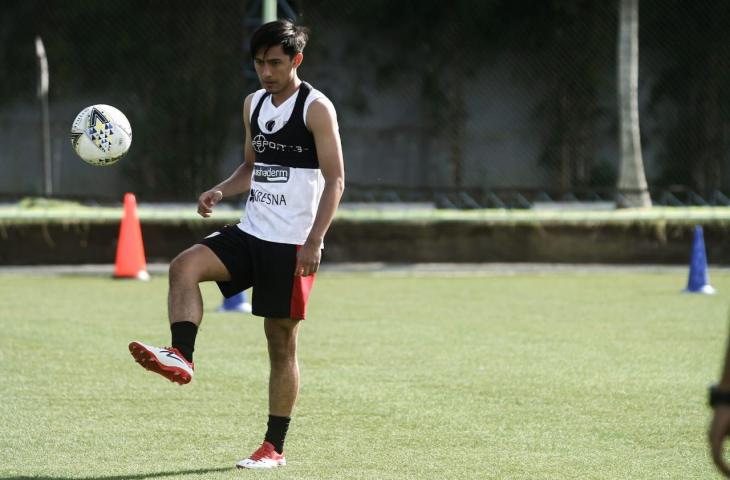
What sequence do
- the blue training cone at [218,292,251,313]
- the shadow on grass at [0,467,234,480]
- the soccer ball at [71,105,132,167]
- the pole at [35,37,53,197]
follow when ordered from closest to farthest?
1. the shadow on grass at [0,467,234,480]
2. the soccer ball at [71,105,132,167]
3. the blue training cone at [218,292,251,313]
4. the pole at [35,37,53,197]

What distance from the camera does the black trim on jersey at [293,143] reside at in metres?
5.29

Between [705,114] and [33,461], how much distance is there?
63.2 feet

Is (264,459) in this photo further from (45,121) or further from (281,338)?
(45,121)

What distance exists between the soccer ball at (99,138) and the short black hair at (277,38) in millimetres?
1042

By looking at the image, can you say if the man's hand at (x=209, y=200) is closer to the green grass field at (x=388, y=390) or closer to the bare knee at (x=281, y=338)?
the bare knee at (x=281, y=338)

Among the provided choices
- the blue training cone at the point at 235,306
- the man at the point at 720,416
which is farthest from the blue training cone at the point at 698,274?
the man at the point at 720,416

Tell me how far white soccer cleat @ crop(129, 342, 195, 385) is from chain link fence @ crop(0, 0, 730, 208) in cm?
1676

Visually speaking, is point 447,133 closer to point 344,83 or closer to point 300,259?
point 344,83

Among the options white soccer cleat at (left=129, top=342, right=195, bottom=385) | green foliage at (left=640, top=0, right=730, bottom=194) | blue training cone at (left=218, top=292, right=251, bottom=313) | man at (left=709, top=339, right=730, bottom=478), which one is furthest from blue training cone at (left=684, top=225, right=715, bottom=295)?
man at (left=709, top=339, right=730, bottom=478)

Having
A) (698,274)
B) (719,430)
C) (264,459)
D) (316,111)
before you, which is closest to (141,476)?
(264,459)

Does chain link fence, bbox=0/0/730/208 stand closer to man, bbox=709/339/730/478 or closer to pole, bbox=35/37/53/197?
pole, bbox=35/37/53/197

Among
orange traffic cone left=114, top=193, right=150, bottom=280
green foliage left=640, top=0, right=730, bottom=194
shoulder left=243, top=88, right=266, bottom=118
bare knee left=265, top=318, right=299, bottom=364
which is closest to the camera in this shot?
bare knee left=265, top=318, right=299, bottom=364

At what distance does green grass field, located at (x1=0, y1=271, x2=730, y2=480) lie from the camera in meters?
5.42

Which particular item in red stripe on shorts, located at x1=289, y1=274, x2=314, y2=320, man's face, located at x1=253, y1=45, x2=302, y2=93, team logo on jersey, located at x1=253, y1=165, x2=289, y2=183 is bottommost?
red stripe on shorts, located at x1=289, y1=274, x2=314, y2=320
